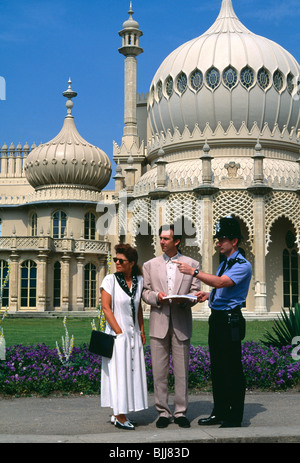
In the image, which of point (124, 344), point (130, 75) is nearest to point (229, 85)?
point (130, 75)

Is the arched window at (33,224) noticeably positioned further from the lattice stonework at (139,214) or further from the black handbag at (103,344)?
the black handbag at (103,344)

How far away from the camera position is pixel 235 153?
28.4m

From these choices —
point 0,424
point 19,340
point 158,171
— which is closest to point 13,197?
point 158,171

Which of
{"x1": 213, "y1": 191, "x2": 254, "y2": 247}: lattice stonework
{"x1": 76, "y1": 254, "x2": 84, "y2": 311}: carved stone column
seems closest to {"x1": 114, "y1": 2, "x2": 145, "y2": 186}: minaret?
{"x1": 76, "y1": 254, "x2": 84, "y2": 311}: carved stone column

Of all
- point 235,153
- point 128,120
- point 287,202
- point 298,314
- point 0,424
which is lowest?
point 0,424

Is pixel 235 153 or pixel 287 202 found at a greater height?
pixel 235 153

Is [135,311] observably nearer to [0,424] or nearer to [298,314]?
[0,424]

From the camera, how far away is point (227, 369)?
Result: 6.30 metres

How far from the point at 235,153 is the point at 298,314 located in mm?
18814

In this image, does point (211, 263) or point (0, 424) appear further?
point (211, 263)

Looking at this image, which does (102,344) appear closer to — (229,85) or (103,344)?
(103,344)

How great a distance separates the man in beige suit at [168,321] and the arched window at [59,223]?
26250mm

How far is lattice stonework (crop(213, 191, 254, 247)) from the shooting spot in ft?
85.5

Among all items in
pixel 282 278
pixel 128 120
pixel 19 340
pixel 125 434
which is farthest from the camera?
pixel 128 120
